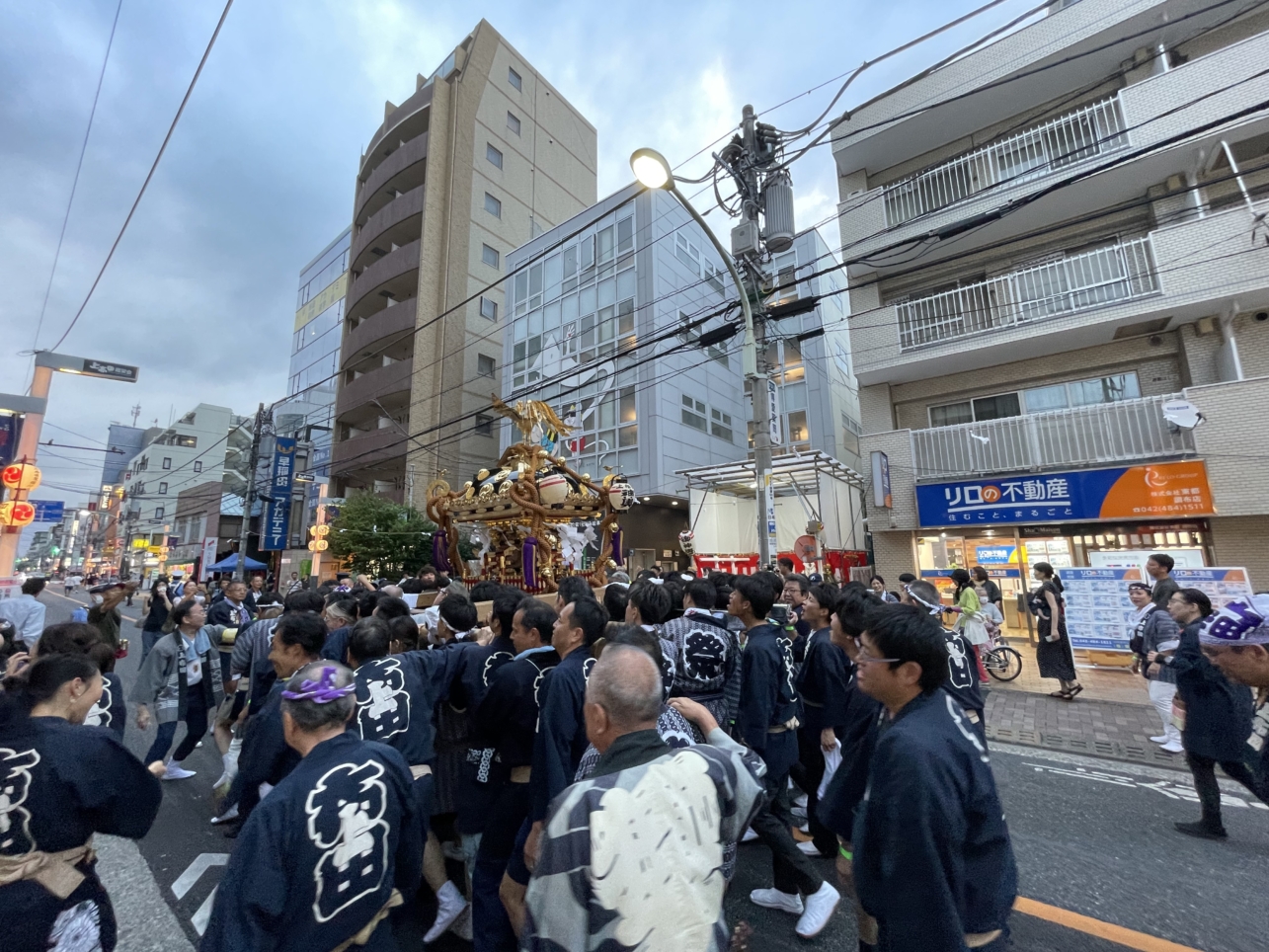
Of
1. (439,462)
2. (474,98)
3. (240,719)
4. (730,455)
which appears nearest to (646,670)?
(240,719)

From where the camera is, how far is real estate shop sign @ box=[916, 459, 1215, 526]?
34.8 feet

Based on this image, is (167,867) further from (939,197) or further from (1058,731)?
(939,197)

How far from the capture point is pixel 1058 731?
6609 mm

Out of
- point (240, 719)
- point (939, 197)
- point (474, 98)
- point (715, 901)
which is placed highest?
point (474, 98)

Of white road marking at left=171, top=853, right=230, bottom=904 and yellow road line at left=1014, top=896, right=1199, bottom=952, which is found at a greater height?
white road marking at left=171, top=853, right=230, bottom=904

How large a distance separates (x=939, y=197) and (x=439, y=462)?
21854mm

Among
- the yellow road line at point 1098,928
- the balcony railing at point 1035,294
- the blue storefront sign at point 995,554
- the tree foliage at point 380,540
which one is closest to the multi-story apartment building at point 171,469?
the tree foliage at point 380,540

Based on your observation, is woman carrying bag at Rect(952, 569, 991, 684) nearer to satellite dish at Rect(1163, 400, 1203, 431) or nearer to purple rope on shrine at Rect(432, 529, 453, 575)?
satellite dish at Rect(1163, 400, 1203, 431)

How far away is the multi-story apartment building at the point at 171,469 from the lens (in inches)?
1951

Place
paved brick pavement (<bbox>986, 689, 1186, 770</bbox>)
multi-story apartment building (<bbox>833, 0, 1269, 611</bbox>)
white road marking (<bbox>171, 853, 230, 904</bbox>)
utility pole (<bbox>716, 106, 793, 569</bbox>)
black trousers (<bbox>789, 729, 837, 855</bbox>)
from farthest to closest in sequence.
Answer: multi-story apartment building (<bbox>833, 0, 1269, 611</bbox>)
utility pole (<bbox>716, 106, 793, 569</bbox>)
paved brick pavement (<bbox>986, 689, 1186, 770</bbox>)
black trousers (<bbox>789, 729, 837, 855</bbox>)
white road marking (<bbox>171, 853, 230, 904</bbox>)

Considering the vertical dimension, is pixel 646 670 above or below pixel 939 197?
below

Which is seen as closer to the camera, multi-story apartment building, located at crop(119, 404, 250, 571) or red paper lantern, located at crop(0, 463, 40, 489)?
red paper lantern, located at crop(0, 463, 40, 489)

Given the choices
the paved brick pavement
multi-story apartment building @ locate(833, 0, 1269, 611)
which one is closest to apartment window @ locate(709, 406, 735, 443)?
multi-story apartment building @ locate(833, 0, 1269, 611)

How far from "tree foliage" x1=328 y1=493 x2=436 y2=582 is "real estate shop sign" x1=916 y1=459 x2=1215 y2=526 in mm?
16575
